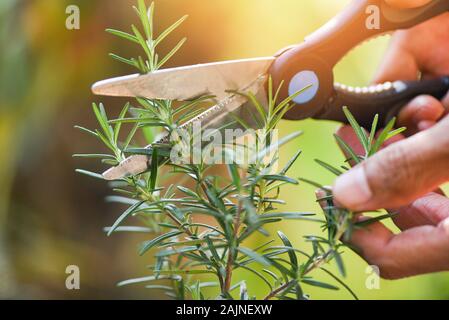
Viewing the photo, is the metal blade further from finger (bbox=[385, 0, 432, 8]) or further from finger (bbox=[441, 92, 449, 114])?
finger (bbox=[441, 92, 449, 114])

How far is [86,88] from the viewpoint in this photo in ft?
4.39

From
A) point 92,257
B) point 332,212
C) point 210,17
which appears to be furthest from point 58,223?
point 332,212

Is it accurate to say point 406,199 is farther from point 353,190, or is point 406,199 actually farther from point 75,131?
point 75,131

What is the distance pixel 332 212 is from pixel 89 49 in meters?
1.01

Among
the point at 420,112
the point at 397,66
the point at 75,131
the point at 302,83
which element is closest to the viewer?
the point at 302,83

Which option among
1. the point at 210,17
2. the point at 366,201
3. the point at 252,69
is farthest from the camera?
the point at 210,17

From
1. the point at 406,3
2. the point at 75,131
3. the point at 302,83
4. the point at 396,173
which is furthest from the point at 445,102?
the point at 75,131

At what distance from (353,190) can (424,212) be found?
222mm

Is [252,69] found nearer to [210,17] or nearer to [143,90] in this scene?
[143,90]

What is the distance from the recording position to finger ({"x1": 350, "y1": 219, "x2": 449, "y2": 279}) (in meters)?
0.51

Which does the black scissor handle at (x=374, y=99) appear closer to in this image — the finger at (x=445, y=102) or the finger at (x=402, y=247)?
the finger at (x=445, y=102)

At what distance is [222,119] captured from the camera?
0.58 metres

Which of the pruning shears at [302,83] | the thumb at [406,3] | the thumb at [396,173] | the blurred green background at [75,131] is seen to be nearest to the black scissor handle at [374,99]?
the pruning shears at [302,83]

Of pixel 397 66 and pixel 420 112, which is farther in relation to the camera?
pixel 397 66
